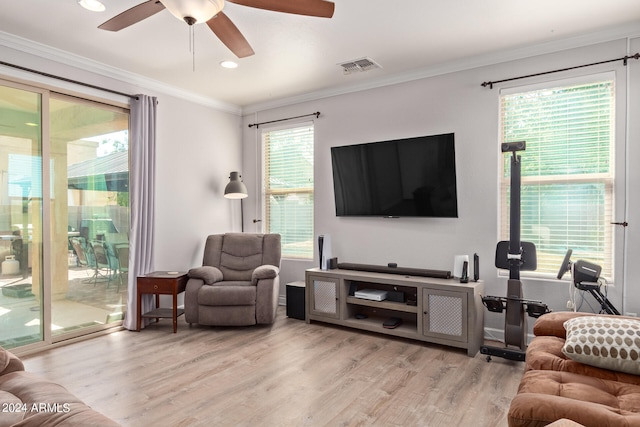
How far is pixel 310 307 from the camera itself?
4.20 meters

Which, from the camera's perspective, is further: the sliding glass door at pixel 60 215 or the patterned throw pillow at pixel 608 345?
the sliding glass door at pixel 60 215

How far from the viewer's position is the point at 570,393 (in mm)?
1545

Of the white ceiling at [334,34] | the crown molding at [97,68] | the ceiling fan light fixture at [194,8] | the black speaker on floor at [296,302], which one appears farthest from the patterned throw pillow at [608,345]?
the crown molding at [97,68]

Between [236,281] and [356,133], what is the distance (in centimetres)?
219

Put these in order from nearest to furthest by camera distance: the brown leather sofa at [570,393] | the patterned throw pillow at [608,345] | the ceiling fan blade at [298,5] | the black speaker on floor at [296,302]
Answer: the brown leather sofa at [570,393], the patterned throw pillow at [608,345], the ceiling fan blade at [298,5], the black speaker on floor at [296,302]

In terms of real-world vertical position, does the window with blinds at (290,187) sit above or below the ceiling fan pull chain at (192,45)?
below

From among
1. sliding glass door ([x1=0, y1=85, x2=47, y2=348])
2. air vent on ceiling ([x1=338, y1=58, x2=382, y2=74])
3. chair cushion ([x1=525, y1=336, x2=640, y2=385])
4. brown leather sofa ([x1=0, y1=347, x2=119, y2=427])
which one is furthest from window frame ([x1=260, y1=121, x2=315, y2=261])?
brown leather sofa ([x1=0, y1=347, x2=119, y2=427])

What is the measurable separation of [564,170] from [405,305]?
183 cm

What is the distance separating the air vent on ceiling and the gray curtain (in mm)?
2112

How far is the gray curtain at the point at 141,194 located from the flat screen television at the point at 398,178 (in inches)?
80.0

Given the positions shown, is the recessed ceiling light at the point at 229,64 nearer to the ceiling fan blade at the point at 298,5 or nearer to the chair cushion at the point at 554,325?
the ceiling fan blade at the point at 298,5

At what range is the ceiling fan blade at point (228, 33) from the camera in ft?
7.25

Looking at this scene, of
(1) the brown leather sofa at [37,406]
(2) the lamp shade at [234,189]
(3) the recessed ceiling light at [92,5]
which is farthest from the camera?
(2) the lamp shade at [234,189]

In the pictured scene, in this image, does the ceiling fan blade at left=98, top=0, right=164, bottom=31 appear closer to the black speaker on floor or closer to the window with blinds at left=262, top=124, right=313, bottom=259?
the window with blinds at left=262, top=124, right=313, bottom=259
